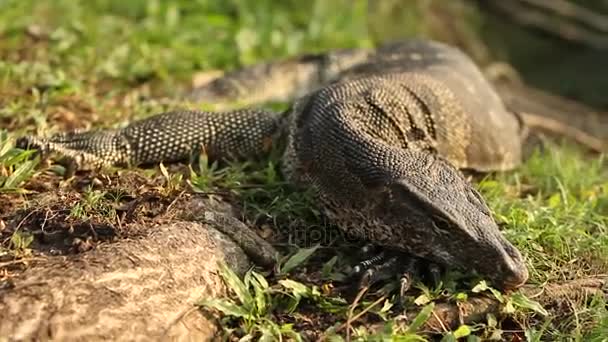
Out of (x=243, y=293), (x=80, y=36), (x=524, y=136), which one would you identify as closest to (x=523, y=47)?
(x=524, y=136)

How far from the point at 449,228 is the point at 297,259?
26.5 inches

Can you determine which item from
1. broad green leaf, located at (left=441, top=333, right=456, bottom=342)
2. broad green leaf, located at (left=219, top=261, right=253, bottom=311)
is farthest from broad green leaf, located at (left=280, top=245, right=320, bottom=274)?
broad green leaf, located at (left=441, top=333, right=456, bottom=342)

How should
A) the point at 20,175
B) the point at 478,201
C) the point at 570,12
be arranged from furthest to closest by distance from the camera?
1. the point at 570,12
2. the point at 20,175
3. the point at 478,201

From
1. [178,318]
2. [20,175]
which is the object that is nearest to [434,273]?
[178,318]

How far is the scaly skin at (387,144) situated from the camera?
336 centimetres

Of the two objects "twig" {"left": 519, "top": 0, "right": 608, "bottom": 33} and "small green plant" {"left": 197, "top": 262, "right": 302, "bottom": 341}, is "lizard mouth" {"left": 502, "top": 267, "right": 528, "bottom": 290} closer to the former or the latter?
"small green plant" {"left": 197, "top": 262, "right": 302, "bottom": 341}

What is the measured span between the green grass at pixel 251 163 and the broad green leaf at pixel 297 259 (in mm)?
11

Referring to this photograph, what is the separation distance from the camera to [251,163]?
4410 millimetres

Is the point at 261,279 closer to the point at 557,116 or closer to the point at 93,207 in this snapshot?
the point at 93,207

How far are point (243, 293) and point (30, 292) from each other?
82cm

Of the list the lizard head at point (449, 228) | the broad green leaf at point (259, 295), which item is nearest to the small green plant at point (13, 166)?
the broad green leaf at point (259, 295)

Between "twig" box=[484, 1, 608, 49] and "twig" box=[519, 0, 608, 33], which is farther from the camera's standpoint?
"twig" box=[484, 1, 608, 49]

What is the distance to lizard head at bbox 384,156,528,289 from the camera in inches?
128

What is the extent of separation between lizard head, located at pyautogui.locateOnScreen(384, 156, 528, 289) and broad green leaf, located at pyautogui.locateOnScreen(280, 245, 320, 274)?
1.18 feet
